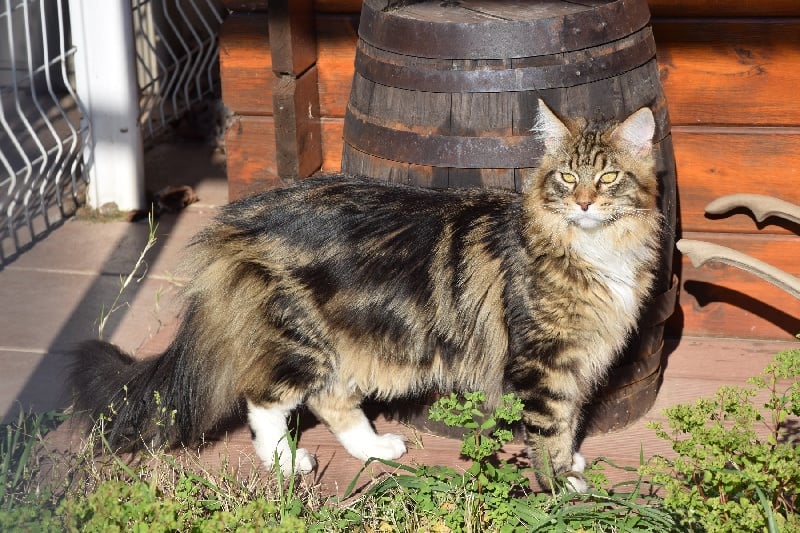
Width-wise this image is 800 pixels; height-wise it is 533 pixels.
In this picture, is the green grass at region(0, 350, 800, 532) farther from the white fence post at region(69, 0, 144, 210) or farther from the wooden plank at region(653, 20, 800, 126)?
the white fence post at region(69, 0, 144, 210)

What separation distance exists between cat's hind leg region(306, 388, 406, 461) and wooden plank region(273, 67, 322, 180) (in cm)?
97

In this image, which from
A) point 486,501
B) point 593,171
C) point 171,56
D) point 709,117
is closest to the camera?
point 486,501

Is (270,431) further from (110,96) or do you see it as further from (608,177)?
(110,96)

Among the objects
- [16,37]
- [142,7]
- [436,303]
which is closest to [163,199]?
[142,7]

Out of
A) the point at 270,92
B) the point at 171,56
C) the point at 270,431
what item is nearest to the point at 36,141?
the point at 270,92

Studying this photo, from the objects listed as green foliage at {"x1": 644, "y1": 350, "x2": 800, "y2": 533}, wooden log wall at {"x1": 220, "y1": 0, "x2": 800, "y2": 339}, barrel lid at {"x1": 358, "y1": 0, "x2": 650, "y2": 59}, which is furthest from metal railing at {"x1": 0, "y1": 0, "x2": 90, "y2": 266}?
green foliage at {"x1": 644, "y1": 350, "x2": 800, "y2": 533}

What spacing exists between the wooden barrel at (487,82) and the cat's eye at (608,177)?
22cm

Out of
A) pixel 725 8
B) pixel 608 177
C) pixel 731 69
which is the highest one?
pixel 725 8

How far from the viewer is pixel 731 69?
3.78m

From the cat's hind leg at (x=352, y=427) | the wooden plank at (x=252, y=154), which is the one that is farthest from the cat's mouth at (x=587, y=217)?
the wooden plank at (x=252, y=154)

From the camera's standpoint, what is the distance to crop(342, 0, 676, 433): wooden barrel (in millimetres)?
2977

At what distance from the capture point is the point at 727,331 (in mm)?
4152

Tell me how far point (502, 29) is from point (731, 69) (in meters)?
1.25

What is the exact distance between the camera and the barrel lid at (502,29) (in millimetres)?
2953
